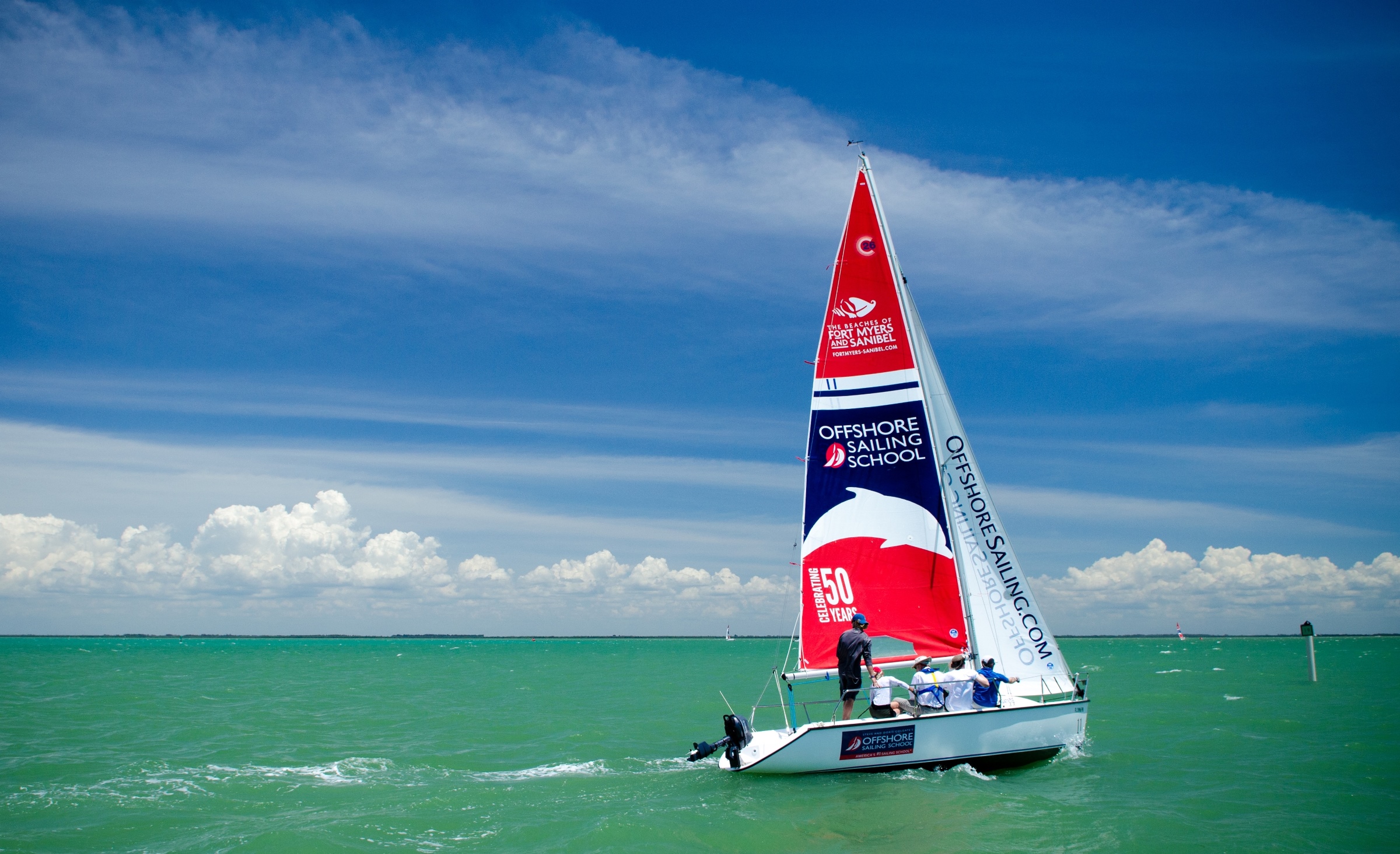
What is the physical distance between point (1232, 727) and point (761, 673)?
34.4 metres

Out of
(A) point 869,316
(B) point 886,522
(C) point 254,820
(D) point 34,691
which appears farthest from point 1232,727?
(D) point 34,691

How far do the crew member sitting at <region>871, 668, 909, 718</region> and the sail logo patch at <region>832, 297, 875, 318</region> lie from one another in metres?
5.74

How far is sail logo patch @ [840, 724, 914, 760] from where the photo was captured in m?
11.7

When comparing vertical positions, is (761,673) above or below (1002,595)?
below

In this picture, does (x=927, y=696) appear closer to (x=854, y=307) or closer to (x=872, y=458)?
(x=872, y=458)

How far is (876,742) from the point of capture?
1175 centimetres

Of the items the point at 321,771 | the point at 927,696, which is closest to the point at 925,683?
the point at 927,696

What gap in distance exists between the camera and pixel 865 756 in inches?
464

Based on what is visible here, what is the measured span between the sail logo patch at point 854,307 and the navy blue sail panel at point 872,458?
1.55m

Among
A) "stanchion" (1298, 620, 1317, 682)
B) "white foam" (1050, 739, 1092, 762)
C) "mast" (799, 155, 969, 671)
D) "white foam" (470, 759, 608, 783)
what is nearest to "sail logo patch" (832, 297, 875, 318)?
"mast" (799, 155, 969, 671)

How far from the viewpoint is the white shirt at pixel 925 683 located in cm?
1212

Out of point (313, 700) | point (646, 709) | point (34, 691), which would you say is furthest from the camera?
point (34, 691)

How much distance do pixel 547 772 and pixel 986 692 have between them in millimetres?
7522

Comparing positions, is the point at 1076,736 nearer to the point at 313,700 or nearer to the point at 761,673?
the point at 313,700
